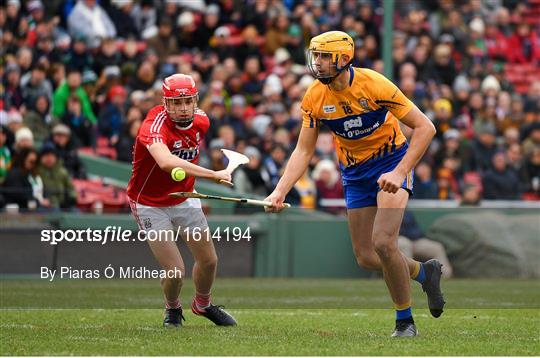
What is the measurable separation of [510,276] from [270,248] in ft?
10.7

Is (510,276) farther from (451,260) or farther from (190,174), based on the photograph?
(190,174)

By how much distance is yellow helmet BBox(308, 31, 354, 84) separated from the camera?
943cm

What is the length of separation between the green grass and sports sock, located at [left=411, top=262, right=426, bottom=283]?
1.34 ft

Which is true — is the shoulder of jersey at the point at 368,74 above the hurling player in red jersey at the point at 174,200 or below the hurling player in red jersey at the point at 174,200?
above

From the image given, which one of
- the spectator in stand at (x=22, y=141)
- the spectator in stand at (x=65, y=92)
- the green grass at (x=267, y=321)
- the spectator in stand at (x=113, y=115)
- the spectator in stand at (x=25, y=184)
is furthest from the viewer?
the spectator in stand at (x=113, y=115)

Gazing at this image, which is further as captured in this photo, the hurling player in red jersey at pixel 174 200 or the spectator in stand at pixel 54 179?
the spectator in stand at pixel 54 179

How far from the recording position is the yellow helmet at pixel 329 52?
943cm

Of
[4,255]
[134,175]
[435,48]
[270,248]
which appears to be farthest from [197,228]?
[435,48]

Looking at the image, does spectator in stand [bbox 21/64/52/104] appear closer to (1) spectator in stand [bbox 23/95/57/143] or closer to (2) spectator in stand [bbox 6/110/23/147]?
(1) spectator in stand [bbox 23/95/57/143]

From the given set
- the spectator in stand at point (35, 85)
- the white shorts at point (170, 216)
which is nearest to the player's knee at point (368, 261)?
the white shorts at point (170, 216)

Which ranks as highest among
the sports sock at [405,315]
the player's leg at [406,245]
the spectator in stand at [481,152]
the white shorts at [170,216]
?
the white shorts at [170,216]

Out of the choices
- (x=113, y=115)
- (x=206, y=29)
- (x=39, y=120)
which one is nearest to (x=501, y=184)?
(x=206, y=29)

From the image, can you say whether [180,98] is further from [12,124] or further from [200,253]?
[12,124]

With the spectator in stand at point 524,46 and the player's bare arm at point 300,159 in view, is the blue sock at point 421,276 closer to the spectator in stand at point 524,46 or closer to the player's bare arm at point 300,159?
the player's bare arm at point 300,159
